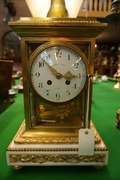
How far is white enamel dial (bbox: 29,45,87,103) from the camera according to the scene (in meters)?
0.46

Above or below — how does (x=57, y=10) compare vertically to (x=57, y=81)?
above

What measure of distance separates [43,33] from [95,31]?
0.55ft

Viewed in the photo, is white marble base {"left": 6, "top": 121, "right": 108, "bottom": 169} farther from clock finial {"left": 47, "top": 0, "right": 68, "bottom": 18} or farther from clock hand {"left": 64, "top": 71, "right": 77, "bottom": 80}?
clock finial {"left": 47, "top": 0, "right": 68, "bottom": 18}

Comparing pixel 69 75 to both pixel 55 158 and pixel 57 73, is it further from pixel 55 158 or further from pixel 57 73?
pixel 55 158

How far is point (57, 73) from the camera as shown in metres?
0.46

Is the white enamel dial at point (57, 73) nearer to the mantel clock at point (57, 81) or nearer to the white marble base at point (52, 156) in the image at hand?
the mantel clock at point (57, 81)

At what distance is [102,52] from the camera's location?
20.2 feet

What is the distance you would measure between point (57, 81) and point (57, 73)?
0.10 feet

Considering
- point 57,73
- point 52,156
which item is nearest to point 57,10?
point 57,73

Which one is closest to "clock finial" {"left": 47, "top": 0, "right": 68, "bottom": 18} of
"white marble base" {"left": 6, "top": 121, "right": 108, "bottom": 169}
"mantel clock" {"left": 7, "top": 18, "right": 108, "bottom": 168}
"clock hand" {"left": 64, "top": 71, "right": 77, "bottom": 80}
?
"mantel clock" {"left": 7, "top": 18, "right": 108, "bottom": 168}

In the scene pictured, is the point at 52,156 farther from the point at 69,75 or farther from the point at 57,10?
the point at 57,10

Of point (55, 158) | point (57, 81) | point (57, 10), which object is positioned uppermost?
point (57, 10)

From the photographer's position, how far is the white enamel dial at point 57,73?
1.50 feet

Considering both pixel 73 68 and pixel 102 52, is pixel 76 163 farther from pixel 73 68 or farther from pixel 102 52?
pixel 102 52
